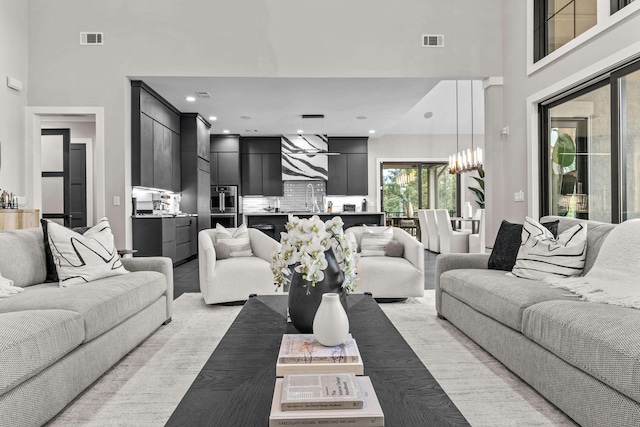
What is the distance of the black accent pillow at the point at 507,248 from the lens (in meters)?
3.20

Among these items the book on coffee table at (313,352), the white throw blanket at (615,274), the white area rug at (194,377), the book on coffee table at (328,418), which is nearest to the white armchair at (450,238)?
the white area rug at (194,377)

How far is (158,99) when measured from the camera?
253 inches

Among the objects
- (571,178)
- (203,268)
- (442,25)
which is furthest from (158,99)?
(571,178)

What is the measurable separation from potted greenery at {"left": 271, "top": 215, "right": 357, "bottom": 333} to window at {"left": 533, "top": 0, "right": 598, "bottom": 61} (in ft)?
11.9

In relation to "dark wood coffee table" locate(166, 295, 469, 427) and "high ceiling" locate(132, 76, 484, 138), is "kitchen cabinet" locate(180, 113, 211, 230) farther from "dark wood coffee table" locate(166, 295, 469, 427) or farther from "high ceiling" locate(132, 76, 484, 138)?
"dark wood coffee table" locate(166, 295, 469, 427)

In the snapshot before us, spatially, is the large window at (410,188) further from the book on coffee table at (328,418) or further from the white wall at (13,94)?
the book on coffee table at (328,418)

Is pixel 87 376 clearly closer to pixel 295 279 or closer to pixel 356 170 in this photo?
pixel 295 279

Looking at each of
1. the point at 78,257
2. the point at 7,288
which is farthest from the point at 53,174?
the point at 7,288

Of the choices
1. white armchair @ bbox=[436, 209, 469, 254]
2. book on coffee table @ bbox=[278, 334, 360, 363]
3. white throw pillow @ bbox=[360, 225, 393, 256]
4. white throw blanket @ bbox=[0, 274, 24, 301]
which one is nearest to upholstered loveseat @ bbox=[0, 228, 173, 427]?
white throw blanket @ bbox=[0, 274, 24, 301]

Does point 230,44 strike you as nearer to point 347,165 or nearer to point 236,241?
point 236,241

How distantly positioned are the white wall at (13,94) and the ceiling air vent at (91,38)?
0.70m

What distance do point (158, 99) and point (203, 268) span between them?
3633 millimetres

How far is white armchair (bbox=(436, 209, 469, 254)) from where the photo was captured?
7.51 metres

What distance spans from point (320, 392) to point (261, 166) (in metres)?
9.31
